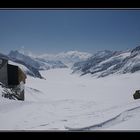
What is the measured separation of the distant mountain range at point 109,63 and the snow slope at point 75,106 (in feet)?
0.25

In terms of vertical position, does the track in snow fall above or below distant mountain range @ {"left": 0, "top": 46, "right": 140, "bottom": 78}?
below

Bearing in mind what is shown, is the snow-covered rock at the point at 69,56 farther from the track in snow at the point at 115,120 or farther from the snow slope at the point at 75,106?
the track in snow at the point at 115,120

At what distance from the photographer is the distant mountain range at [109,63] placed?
149 inches

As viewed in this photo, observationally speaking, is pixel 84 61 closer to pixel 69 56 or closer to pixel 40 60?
pixel 69 56

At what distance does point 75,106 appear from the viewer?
3.79 metres

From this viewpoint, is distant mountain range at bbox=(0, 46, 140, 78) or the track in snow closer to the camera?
the track in snow

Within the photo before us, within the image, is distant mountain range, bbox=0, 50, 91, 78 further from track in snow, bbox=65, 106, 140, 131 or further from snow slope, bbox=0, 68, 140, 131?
track in snow, bbox=65, 106, 140, 131

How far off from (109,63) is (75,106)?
2.13ft

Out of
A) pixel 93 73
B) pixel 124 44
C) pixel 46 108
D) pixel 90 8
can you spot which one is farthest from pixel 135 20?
pixel 46 108

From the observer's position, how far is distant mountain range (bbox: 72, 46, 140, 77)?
3789 millimetres

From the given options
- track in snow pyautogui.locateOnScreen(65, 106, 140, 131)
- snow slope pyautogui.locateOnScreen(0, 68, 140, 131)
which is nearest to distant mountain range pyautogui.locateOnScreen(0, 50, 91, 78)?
snow slope pyautogui.locateOnScreen(0, 68, 140, 131)

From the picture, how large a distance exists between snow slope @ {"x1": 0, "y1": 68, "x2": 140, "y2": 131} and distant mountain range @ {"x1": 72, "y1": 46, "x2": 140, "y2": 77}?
75 millimetres

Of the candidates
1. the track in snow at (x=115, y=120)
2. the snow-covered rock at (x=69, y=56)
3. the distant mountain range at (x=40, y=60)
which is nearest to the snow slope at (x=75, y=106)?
the track in snow at (x=115, y=120)

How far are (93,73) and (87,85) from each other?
0.16m
